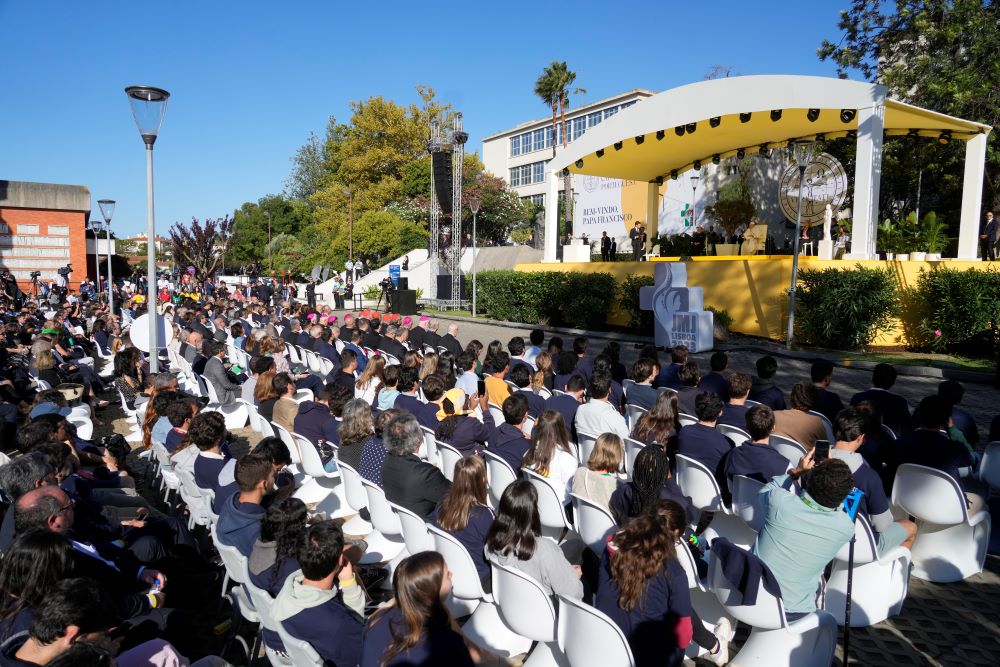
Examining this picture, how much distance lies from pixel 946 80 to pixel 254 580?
22037 millimetres

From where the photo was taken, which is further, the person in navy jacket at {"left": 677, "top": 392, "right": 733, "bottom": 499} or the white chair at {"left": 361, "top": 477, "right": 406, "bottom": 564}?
the person in navy jacket at {"left": 677, "top": 392, "right": 733, "bottom": 499}

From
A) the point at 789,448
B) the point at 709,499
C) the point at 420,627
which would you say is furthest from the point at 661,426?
the point at 420,627

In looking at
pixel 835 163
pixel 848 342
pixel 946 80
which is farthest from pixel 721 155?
pixel 848 342

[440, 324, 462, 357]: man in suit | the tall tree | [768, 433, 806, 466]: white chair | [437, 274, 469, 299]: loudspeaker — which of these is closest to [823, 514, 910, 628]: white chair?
[768, 433, 806, 466]: white chair

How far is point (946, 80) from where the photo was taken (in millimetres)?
17969

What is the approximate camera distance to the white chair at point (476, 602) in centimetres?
325

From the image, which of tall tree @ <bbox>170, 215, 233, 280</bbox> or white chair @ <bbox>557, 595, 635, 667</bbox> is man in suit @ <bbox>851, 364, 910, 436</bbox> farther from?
tall tree @ <bbox>170, 215, 233, 280</bbox>

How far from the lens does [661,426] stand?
480cm

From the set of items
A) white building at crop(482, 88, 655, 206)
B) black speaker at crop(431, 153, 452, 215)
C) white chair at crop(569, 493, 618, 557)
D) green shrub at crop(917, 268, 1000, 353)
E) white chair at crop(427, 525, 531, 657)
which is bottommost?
white chair at crop(427, 525, 531, 657)

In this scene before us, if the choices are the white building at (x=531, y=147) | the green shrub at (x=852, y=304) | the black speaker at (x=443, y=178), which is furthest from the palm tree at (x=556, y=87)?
the green shrub at (x=852, y=304)

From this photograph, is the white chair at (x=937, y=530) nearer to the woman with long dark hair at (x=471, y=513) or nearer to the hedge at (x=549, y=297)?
the woman with long dark hair at (x=471, y=513)

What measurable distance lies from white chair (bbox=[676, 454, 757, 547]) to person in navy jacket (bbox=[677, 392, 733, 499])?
0.15 m

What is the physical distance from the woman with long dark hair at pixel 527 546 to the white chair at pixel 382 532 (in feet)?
3.74

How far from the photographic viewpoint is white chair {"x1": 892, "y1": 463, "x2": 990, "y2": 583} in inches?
153
